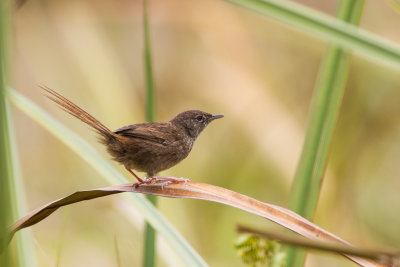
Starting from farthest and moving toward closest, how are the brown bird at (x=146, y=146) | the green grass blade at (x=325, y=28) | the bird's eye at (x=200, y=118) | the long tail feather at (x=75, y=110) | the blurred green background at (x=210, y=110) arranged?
the blurred green background at (x=210, y=110), the bird's eye at (x=200, y=118), the brown bird at (x=146, y=146), the long tail feather at (x=75, y=110), the green grass blade at (x=325, y=28)

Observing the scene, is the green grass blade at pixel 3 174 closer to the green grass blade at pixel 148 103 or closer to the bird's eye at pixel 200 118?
the green grass blade at pixel 148 103

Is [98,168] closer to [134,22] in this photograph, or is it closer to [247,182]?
[247,182]

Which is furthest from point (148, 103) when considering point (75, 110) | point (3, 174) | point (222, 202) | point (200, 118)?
point (200, 118)

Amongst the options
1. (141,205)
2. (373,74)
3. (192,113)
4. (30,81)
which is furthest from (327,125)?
(30,81)

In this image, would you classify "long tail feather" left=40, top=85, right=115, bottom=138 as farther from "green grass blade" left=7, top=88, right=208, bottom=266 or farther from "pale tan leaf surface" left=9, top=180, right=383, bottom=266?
"pale tan leaf surface" left=9, top=180, right=383, bottom=266

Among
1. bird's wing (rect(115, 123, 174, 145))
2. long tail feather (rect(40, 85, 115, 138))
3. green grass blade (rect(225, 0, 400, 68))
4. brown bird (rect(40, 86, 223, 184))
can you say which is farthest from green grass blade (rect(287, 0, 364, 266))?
bird's wing (rect(115, 123, 174, 145))

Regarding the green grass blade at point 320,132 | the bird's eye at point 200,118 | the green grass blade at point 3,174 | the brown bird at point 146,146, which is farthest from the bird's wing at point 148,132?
the green grass blade at point 3,174
